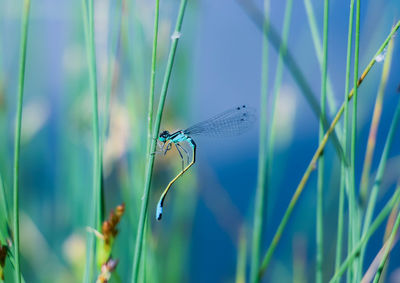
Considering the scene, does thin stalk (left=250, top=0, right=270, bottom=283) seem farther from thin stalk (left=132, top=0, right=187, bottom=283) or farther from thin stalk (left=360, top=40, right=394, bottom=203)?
thin stalk (left=132, top=0, right=187, bottom=283)

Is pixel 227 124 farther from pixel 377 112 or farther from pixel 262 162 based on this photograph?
pixel 377 112

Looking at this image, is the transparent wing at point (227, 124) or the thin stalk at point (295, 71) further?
the transparent wing at point (227, 124)

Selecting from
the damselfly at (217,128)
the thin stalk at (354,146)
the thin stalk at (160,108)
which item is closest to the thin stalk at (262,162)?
the damselfly at (217,128)

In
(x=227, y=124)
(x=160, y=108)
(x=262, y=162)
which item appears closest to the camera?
(x=160, y=108)

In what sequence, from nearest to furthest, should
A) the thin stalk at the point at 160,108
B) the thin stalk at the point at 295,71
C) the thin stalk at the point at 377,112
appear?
the thin stalk at the point at 160,108 → the thin stalk at the point at 295,71 → the thin stalk at the point at 377,112

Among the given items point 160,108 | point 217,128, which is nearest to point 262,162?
point 217,128

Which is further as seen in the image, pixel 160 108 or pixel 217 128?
pixel 217 128

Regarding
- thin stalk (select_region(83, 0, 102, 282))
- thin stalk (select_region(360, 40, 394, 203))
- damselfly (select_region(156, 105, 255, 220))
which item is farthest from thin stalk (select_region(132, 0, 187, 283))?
thin stalk (select_region(360, 40, 394, 203))

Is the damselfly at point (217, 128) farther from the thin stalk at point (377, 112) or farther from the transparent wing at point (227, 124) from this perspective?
the thin stalk at point (377, 112)
